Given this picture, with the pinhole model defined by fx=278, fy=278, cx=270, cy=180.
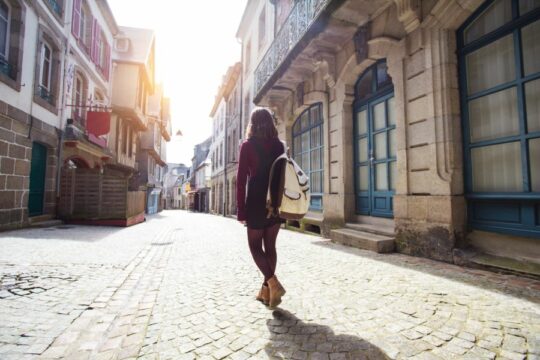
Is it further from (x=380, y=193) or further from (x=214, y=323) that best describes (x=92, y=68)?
(x=214, y=323)

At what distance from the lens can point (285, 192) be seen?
2.35 metres

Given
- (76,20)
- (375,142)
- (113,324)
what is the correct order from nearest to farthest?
(113,324) < (375,142) < (76,20)

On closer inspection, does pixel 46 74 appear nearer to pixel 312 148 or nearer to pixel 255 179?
pixel 312 148

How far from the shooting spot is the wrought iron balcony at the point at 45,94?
9.04 metres

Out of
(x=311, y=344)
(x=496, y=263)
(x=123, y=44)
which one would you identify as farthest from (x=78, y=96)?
(x=496, y=263)

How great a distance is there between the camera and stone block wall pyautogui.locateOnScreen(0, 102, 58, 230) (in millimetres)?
6957

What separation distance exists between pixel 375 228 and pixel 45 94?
11.1 metres

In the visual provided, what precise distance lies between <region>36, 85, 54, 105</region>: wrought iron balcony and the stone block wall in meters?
1.16

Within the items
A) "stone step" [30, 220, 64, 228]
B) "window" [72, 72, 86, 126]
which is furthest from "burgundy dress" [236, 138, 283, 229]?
"window" [72, 72, 86, 126]

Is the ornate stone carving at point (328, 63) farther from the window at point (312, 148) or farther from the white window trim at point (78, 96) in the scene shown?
the white window trim at point (78, 96)

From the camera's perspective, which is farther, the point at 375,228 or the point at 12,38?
the point at 12,38

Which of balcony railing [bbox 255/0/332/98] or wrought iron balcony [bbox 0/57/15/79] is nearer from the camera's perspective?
balcony railing [bbox 255/0/332/98]

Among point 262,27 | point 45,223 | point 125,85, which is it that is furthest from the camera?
point 125,85

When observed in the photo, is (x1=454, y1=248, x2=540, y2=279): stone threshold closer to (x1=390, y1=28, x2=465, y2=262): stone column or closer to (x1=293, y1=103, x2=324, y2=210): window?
(x1=390, y1=28, x2=465, y2=262): stone column
